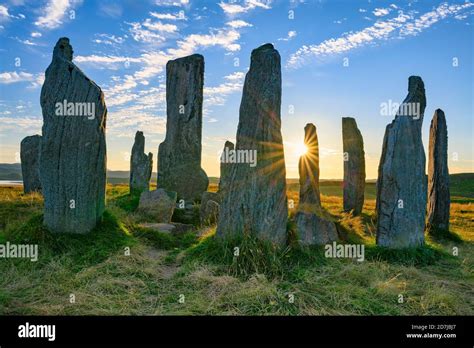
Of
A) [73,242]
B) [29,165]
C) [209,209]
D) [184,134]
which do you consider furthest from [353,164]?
[29,165]

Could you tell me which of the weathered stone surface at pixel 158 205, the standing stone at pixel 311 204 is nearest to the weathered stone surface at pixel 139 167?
the weathered stone surface at pixel 158 205

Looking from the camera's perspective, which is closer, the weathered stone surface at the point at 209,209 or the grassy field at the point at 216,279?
the grassy field at the point at 216,279

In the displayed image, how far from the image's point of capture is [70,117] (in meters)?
9.78

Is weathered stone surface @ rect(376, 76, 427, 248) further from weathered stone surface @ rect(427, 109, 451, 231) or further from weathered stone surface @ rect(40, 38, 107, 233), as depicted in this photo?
weathered stone surface @ rect(40, 38, 107, 233)

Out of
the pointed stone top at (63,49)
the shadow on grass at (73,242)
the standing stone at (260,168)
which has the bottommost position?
the shadow on grass at (73,242)

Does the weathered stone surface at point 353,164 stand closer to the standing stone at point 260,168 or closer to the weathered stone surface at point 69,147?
the standing stone at point 260,168

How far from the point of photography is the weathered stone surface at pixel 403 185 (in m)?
9.92

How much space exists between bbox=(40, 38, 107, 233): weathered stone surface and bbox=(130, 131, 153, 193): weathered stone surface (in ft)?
34.4

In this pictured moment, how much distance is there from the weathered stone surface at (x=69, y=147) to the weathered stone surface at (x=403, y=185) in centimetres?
654

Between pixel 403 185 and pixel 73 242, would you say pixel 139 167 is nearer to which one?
pixel 73 242
